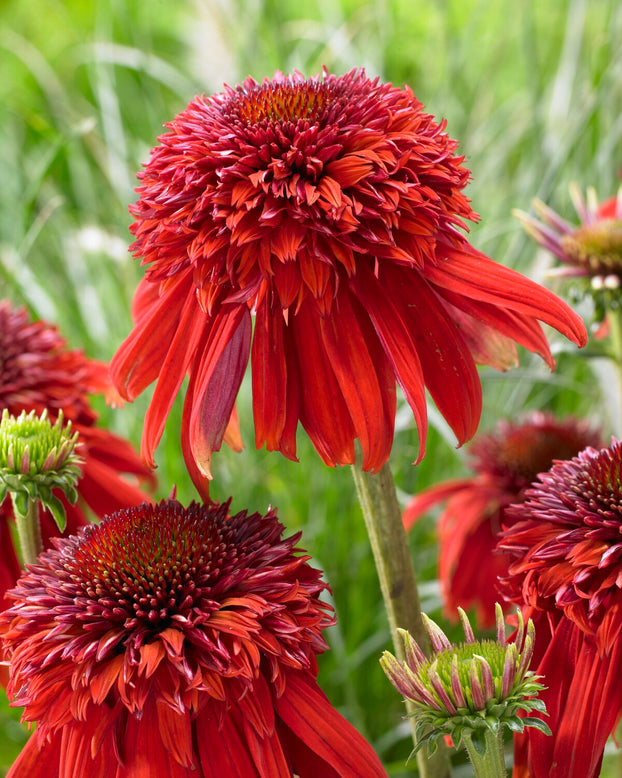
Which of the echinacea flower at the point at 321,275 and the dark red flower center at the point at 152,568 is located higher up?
the echinacea flower at the point at 321,275

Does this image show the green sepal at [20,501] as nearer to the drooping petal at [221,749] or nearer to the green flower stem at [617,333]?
the drooping petal at [221,749]

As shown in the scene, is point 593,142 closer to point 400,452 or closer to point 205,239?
point 400,452

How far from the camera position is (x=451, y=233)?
357 millimetres

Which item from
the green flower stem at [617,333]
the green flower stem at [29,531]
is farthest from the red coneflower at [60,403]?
the green flower stem at [617,333]

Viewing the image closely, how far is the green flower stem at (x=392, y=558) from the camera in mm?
384

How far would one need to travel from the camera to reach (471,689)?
0.29m

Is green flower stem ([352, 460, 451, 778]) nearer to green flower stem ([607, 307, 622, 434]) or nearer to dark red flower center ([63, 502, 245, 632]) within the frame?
dark red flower center ([63, 502, 245, 632])

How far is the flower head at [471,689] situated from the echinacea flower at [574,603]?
1.2 inches

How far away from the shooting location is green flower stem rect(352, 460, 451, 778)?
15.1 inches

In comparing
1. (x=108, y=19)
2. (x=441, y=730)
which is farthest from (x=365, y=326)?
(x=108, y=19)

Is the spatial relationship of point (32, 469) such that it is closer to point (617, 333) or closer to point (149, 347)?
point (149, 347)

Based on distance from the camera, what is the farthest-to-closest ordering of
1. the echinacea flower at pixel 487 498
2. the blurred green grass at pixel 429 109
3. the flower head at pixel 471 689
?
the blurred green grass at pixel 429 109
the echinacea flower at pixel 487 498
the flower head at pixel 471 689

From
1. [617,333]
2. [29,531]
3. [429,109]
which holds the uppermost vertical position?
[429,109]

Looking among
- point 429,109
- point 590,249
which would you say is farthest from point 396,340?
point 429,109
